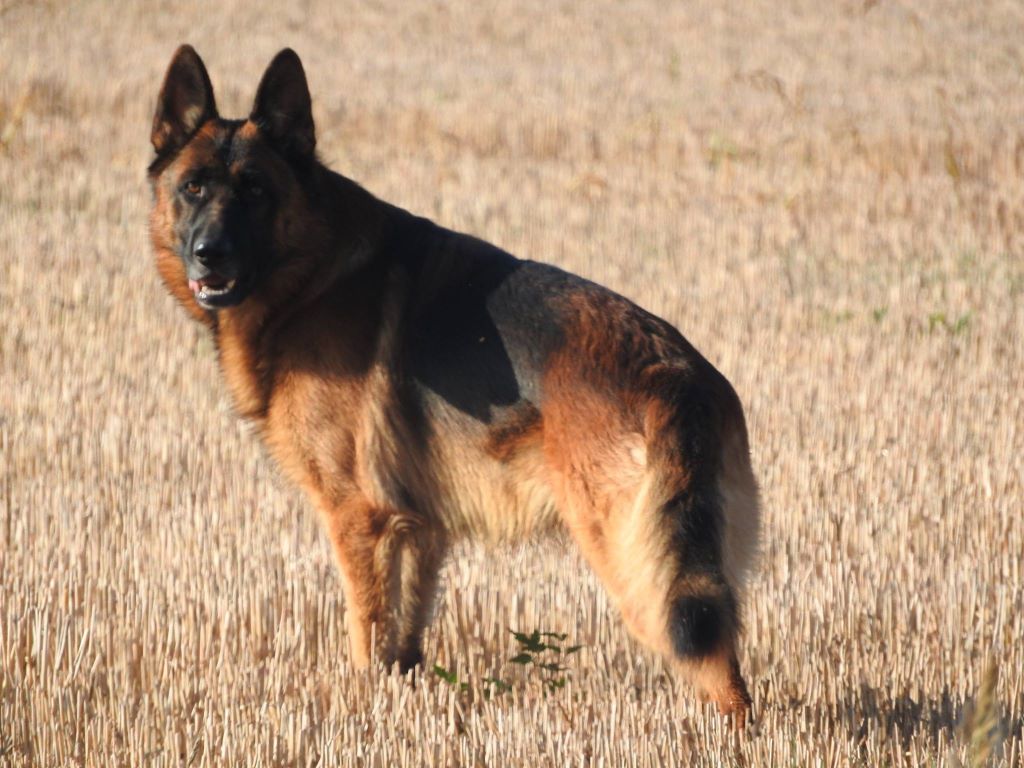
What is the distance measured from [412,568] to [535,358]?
81cm

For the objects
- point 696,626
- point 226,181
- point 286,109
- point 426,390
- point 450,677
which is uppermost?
point 286,109

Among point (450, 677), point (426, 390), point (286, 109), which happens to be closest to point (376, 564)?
point (450, 677)

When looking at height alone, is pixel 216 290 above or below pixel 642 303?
below

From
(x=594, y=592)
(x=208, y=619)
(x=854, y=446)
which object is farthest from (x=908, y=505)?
(x=208, y=619)

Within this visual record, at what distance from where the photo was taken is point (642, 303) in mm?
8992

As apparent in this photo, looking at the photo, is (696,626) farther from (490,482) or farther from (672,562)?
(490,482)

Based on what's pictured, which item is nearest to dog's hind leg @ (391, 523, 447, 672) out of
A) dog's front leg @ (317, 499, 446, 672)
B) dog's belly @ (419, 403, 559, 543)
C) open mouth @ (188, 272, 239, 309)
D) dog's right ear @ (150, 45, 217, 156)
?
dog's front leg @ (317, 499, 446, 672)

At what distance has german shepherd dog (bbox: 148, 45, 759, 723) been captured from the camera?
11.6 feet

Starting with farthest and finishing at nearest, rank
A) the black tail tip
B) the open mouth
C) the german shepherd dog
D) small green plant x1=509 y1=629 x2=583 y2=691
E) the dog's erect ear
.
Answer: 1. the dog's erect ear
2. the open mouth
3. small green plant x1=509 y1=629 x2=583 y2=691
4. the german shepherd dog
5. the black tail tip

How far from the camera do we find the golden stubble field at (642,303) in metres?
3.62

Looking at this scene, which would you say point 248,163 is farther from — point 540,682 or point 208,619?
point 540,682

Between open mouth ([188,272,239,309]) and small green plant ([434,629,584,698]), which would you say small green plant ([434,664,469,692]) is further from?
open mouth ([188,272,239,309])

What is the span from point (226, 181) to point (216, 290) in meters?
0.34

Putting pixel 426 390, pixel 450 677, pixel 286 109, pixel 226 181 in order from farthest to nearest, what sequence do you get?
pixel 286 109
pixel 226 181
pixel 426 390
pixel 450 677
